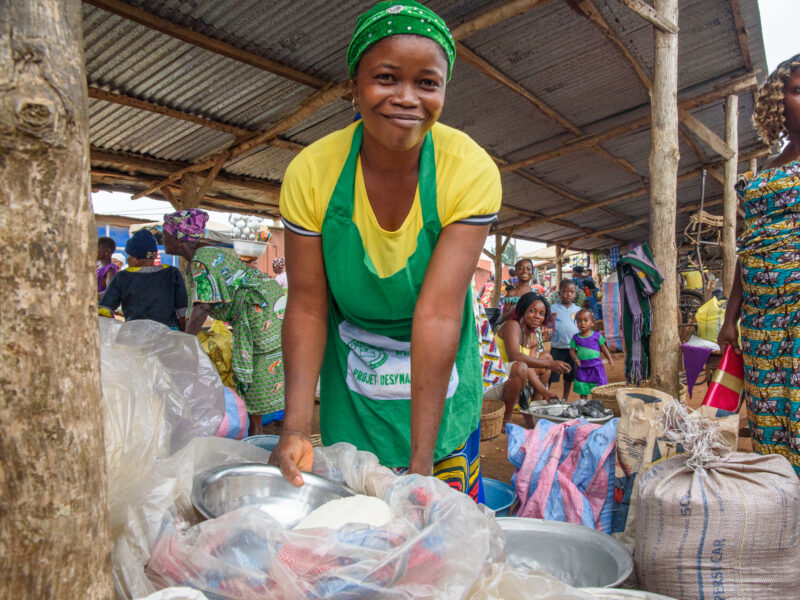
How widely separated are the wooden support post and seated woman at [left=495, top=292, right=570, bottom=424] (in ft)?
7.98

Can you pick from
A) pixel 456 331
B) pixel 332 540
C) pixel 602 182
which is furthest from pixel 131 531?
pixel 602 182

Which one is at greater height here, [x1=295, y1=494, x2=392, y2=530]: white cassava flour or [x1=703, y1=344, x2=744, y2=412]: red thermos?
[x1=703, y1=344, x2=744, y2=412]: red thermos

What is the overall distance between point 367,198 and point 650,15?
3289 mm

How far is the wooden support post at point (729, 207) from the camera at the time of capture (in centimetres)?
618

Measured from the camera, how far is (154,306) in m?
4.36

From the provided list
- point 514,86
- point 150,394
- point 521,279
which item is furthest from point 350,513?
point 521,279

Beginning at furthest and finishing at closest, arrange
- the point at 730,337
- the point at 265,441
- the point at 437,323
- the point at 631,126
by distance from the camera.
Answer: the point at 631,126
the point at 730,337
the point at 265,441
the point at 437,323

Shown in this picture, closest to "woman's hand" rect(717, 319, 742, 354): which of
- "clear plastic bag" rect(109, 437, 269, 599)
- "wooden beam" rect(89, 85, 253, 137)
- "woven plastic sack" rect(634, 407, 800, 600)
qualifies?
"woven plastic sack" rect(634, 407, 800, 600)

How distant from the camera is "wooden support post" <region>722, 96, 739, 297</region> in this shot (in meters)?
6.18

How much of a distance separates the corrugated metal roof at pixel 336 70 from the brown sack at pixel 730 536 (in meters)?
3.57

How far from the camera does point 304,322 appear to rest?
4.37 feet

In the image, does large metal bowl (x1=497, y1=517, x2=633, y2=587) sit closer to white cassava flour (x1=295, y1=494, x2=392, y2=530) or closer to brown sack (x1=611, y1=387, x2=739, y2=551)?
brown sack (x1=611, y1=387, x2=739, y2=551)

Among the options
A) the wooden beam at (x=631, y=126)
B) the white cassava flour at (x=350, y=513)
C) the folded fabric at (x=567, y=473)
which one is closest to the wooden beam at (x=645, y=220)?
the wooden beam at (x=631, y=126)

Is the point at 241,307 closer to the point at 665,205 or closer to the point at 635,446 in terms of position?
the point at 635,446
